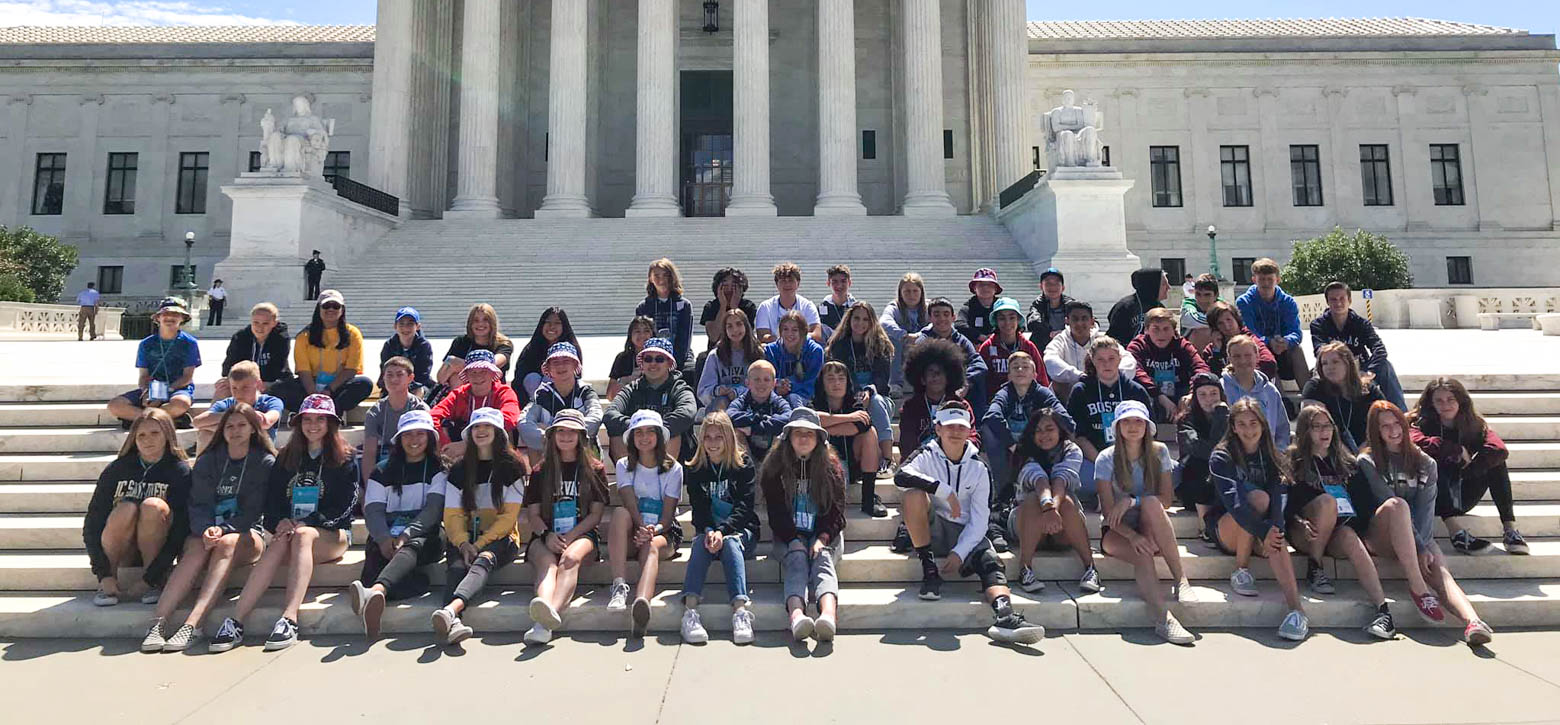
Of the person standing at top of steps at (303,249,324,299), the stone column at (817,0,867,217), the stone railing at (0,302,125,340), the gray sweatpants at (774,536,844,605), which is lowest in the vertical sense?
the gray sweatpants at (774,536,844,605)

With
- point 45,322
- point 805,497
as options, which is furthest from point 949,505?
point 45,322

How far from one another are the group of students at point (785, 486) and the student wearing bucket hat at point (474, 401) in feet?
0.07

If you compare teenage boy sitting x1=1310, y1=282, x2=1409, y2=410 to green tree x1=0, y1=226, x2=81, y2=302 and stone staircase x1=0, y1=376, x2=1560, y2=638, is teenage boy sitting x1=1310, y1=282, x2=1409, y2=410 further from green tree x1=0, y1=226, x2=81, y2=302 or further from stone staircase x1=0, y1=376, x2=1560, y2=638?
green tree x1=0, y1=226, x2=81, y2=302

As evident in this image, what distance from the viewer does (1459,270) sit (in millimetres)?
37344

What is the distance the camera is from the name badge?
19.7ft

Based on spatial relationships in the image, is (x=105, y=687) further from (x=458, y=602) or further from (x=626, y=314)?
(x=626, y=314)

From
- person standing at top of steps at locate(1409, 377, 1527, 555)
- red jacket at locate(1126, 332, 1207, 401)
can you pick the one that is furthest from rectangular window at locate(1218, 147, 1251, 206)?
person standing at top of steps at locate(1409, 377, 1527, 555)

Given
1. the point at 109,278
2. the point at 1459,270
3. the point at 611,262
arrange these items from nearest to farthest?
1. the point at 611,262
2. the point at 1459,270
3. the point at 109,278

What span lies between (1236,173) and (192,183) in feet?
160

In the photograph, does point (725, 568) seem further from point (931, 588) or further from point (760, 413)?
point (760, 413)

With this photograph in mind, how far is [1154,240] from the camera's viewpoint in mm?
37875

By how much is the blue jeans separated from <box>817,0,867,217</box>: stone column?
21475 mm

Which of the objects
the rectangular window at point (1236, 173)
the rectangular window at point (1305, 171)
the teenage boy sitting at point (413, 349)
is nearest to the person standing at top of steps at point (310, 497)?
the teenage boy sitting at point (413, 349)

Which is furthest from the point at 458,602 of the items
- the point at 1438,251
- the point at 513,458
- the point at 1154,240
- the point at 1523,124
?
the point at 1523,124
